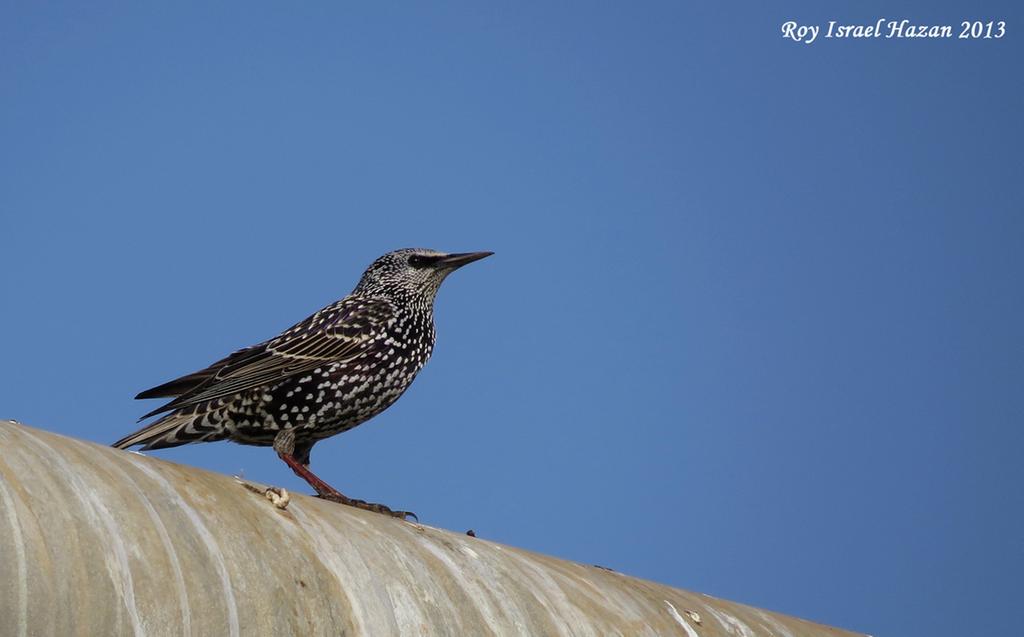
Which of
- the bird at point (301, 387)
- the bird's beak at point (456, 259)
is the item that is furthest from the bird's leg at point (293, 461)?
the bird's beak at point (456, 259)

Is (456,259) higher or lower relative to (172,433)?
higher

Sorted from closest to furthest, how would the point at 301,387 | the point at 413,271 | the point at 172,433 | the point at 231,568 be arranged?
the point at 231,568 → the point at 172,433 → the point at 301,387 → the point at 413,271

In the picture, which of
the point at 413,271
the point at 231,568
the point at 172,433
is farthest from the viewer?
the point at 413,271

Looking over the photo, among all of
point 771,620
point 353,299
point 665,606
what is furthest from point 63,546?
point 353,299

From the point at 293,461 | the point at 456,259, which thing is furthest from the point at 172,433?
the point at 456,259

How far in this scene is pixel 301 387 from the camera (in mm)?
6391

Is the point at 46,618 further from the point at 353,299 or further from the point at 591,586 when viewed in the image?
the point at 353,299

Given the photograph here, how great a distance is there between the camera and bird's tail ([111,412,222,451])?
6059mm

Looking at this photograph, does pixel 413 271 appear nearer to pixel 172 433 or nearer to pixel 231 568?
pixel 172 433

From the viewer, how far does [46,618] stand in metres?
2.47

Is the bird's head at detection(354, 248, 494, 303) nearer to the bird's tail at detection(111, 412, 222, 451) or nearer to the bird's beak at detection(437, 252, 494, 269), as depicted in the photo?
the bird's beak at detection(437, 252, 494, 269)

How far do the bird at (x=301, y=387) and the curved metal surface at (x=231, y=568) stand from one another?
2.34 m

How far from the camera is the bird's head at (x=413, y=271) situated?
23.6 feet

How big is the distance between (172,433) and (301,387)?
0.61 metres
